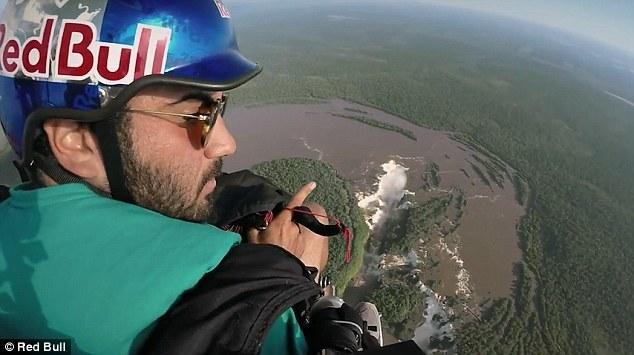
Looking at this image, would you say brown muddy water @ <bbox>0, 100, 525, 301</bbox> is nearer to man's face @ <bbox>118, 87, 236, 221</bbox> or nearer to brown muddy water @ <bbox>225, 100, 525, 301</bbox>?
brown muddy water @ <bbox>225, 100, 525, 301</bbox>

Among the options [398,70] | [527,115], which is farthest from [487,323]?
[398,70]

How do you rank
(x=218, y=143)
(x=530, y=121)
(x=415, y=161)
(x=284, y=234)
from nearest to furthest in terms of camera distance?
1. (x=218, y=143)
2. (x=284, y=234)
3. (x=415, y=161)
4. (x=530, y=121)

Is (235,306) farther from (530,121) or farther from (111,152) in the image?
(530,121)

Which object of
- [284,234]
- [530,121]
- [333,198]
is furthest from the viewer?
[530,121]

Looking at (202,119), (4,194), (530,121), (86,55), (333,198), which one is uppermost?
(86,55)

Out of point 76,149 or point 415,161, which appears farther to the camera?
point 415,161

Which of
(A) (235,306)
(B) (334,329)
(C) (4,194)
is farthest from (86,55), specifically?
(B) (334,329)

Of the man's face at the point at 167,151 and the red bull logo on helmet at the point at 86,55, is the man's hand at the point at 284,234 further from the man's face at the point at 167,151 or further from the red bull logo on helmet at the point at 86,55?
the red bull logo on helmet at the point at 86,55

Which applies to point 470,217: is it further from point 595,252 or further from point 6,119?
point 6,119

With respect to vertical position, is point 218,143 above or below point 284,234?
above
